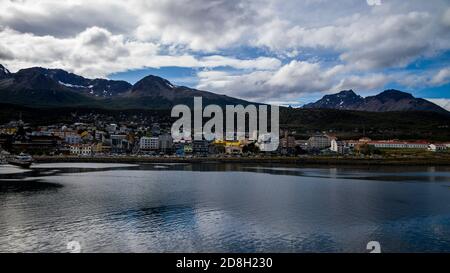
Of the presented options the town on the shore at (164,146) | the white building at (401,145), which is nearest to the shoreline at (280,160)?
the town on the shore at (164,146)

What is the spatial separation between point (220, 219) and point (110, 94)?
543 ft

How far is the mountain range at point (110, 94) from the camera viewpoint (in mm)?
122500

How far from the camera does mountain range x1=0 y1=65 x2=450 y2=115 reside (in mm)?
122500

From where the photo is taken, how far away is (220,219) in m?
11.8

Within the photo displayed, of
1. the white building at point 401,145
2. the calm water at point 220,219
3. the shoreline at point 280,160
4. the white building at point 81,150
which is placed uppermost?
the white building at point 401,145

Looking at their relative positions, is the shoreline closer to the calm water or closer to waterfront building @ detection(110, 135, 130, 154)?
waterfront building @ detection(110, 135, 130, 154)

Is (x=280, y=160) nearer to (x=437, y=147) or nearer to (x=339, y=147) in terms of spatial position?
(x=339, y=147)

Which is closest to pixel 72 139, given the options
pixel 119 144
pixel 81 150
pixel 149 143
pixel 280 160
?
pixel 81 150

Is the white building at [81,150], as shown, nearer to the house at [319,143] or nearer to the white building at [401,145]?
the house at [319,143]

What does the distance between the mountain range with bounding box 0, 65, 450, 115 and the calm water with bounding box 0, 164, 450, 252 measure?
10107cm

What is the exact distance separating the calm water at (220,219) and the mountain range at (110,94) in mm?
101071

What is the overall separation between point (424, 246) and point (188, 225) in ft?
18.3

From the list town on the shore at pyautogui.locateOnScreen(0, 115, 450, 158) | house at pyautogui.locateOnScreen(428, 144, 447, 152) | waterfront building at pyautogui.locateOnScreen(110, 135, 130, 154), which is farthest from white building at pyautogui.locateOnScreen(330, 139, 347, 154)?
waterfront building at pyautogui.locateOnScreen(110, 135, 130, 154)
